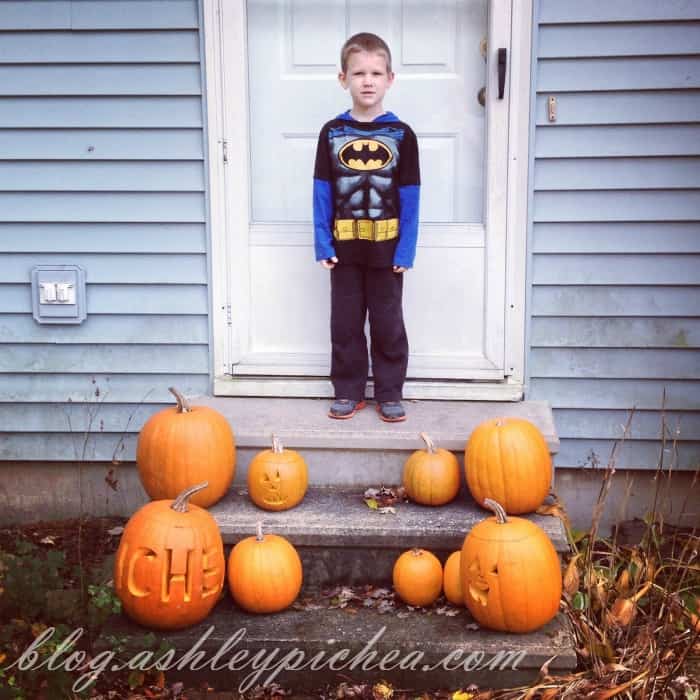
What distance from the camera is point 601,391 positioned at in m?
4.03

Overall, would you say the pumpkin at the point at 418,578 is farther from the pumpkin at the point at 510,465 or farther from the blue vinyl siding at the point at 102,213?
the blue vinyl siding at the point at 102,213

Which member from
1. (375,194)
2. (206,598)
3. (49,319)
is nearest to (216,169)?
(375,194)

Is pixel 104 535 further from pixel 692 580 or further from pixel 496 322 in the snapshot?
pixel 692 580

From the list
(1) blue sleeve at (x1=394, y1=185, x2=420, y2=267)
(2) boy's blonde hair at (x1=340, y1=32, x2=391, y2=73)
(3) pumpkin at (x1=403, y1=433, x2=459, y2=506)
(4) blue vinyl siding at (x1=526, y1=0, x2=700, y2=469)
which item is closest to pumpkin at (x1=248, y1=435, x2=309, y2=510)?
(3) pumpkin at (x1=403, y1=433, x2=459, y2=506)

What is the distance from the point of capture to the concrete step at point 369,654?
265cm

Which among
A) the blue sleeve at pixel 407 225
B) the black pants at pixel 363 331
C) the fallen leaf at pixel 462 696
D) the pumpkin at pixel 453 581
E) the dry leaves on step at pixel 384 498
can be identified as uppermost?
the blue sleeve at pixel 407 225

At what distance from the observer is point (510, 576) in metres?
2.65

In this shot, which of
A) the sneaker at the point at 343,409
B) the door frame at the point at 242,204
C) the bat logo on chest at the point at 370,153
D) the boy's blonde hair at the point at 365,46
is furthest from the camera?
the door frame at the point at 242,204

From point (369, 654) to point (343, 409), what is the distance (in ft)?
4.19

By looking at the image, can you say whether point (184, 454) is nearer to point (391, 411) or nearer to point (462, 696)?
point (391, 411)

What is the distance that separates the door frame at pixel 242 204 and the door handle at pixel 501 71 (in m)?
0.04

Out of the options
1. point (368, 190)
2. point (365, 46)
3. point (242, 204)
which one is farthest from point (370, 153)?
point (242, 204)

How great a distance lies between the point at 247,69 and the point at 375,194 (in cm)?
93

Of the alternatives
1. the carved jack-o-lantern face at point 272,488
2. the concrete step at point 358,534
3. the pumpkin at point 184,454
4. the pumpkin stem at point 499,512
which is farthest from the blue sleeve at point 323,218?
the pumpkin stem at point 499,512
